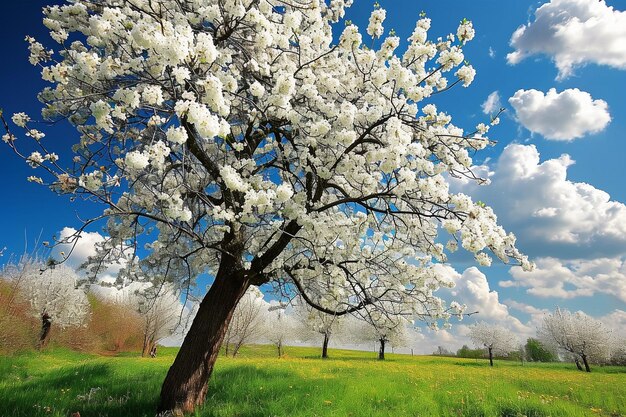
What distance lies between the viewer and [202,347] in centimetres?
898

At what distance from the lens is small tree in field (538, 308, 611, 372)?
50875 mm

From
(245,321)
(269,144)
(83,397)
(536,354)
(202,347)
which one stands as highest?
(269,144)

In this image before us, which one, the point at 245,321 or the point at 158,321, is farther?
the point at 158,321

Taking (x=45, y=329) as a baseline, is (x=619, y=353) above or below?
above

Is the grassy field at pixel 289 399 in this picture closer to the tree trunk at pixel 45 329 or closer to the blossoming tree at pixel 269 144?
the blossoming tree at pixel 269 144

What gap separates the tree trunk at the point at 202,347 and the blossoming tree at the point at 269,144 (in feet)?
0.10

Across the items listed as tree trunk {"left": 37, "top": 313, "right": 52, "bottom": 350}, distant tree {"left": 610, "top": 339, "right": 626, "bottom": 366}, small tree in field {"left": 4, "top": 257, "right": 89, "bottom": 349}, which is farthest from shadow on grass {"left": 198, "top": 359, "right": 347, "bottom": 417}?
distant tree {"left": 610, "top": 339, "right": 626, "bottom": 366}

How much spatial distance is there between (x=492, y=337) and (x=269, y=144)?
64.4 m

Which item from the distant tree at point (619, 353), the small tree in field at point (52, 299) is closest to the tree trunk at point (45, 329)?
the small tree in field at point (52, 299)

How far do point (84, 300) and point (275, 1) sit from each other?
3868cm

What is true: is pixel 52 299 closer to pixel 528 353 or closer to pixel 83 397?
pixel 83 397

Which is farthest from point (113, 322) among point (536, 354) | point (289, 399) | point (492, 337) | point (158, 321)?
point (536, 354)

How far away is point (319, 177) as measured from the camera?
8969mm

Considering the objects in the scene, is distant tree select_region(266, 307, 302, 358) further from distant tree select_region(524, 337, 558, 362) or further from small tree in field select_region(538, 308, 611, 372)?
distant tree select_region(524, 337, 558, 362)
